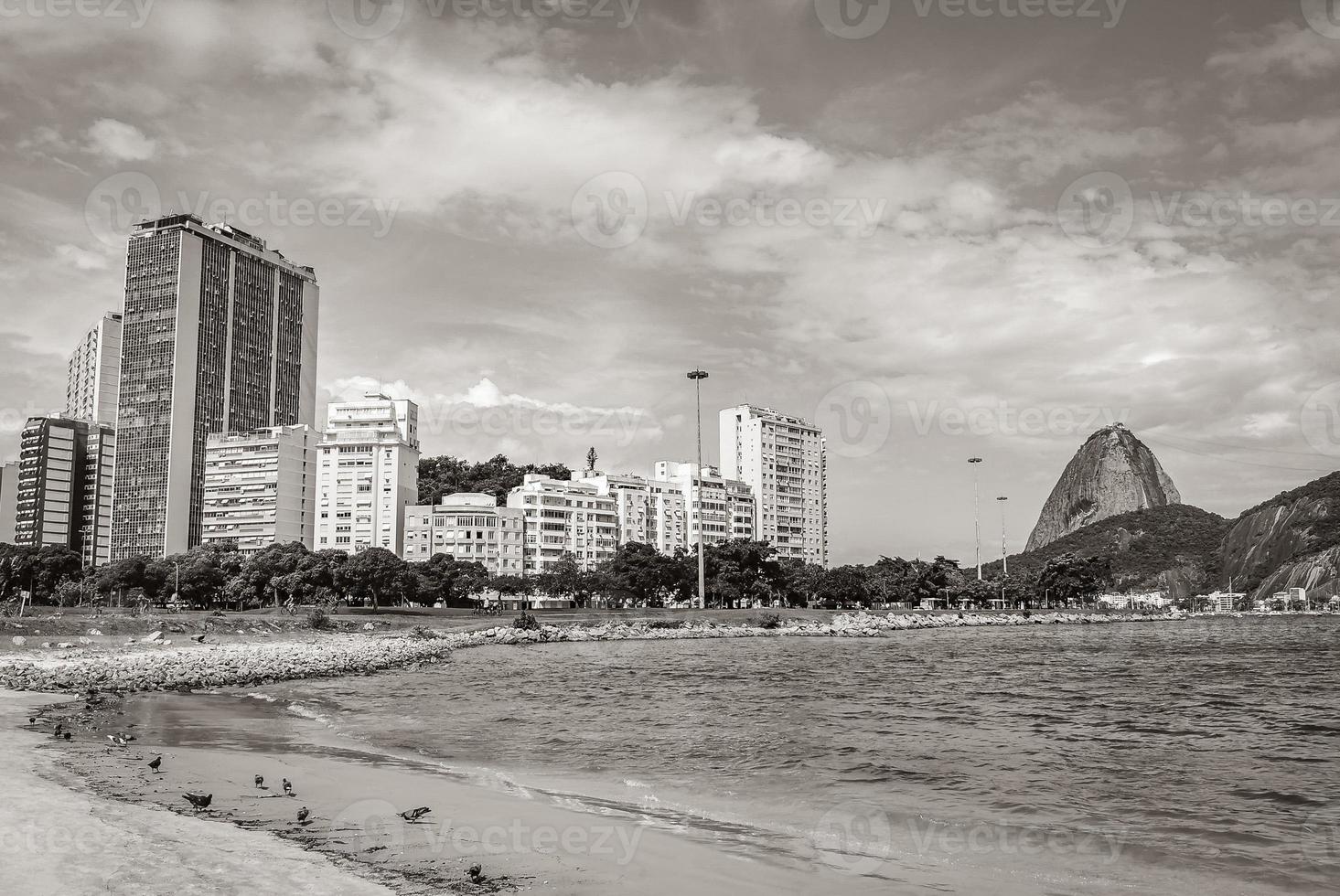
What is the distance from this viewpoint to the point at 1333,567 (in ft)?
623

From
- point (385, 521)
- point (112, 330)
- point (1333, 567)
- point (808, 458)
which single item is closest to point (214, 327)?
point (112, 330)

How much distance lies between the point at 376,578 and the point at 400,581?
4301mm

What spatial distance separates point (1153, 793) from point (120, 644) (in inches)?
1895

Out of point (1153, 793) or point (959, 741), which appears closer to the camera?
point (1153, 793)

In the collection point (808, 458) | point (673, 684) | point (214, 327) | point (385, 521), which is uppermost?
point (214, 327)

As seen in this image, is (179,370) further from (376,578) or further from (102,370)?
(376,578)

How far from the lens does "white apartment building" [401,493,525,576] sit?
13788cm

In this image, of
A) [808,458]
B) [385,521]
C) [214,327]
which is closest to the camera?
[385,521]

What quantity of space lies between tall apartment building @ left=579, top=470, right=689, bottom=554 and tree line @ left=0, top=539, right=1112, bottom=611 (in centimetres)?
2964

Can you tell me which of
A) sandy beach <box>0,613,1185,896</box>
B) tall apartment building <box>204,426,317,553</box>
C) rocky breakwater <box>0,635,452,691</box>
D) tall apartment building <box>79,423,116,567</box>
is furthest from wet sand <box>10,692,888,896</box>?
tall apartment building <box>79,423,116,567</box>

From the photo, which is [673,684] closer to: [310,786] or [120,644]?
[310,786]

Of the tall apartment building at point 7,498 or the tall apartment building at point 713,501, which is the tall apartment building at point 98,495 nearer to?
the tall apartment building at point 7,498

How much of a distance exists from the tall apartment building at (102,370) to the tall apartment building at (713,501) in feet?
343

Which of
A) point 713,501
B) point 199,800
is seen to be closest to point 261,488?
point 713,501
